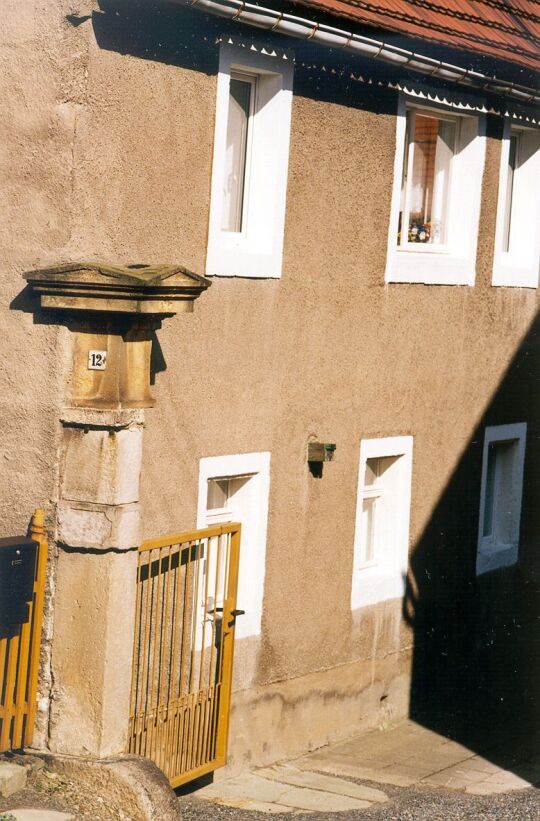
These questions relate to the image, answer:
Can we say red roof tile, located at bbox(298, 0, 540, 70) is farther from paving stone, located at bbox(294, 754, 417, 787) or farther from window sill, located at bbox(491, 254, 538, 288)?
paving stone, located at bbox(294, 754, 417, 787)

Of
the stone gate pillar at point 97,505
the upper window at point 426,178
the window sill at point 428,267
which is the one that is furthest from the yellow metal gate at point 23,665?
the upper window at point 426,178

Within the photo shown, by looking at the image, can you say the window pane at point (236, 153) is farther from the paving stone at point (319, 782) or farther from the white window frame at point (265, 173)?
the paving stone at point (319, 782)

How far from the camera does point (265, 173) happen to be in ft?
35.6

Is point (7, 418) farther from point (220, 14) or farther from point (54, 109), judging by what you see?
point (220, 14)

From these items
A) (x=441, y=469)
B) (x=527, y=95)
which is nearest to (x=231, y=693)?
(x=441, y=469)

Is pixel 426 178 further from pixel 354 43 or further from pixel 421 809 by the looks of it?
pixel 421 809

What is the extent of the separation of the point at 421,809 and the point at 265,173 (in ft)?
15.6

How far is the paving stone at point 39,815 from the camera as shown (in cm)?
820

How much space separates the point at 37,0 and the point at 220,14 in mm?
1206

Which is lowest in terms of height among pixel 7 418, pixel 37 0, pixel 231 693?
pixel 231 693

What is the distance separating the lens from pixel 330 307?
38.2 ft

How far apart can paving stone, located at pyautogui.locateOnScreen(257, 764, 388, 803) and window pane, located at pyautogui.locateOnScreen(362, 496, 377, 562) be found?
6.89ft

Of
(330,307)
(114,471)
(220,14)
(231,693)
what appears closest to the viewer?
(114,471)

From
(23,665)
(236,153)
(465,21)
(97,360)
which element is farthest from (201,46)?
(23,665)
